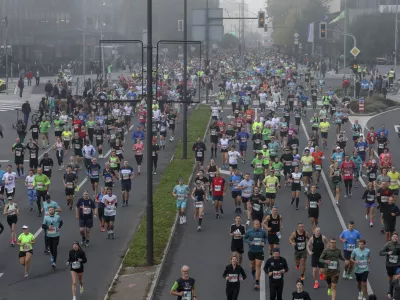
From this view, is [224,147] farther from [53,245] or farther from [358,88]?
[358,88]

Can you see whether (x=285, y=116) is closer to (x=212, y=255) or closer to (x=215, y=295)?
(x=212, y=255)

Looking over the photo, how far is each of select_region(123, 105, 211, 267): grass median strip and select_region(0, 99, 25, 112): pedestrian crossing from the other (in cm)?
1869

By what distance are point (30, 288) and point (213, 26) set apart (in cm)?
2574

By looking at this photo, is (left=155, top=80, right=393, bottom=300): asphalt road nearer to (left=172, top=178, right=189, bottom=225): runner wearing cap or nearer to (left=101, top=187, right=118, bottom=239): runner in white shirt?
(left=172, top=178, right=189, bottom=225): runner wearing cap

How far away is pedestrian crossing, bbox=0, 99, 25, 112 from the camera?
179ft

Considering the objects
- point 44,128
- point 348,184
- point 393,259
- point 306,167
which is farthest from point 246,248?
point 44,128

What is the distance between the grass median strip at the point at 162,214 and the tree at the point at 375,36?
55224mm

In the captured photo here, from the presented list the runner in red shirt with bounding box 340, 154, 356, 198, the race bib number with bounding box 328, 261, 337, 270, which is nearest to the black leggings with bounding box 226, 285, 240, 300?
the race bib number with bounding box 328, 261, 337, 270

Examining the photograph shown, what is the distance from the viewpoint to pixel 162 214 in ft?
77.7

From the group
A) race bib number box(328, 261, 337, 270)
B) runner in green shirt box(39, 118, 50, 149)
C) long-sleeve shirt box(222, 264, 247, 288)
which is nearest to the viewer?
long-sleeve shirt box(222, 264, 247, 288)

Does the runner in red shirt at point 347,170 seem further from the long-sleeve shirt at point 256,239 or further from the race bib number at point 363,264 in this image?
the race bib number at point 363,264

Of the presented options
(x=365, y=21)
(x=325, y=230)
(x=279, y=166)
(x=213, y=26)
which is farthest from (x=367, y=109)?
(x=365, y=21)

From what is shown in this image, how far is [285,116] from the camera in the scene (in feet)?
126

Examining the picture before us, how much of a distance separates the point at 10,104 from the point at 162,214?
35990mm
